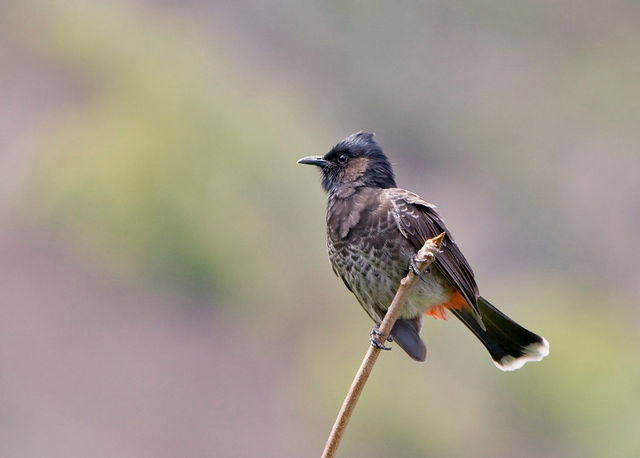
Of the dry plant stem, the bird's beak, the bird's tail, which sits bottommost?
the dry plant stem

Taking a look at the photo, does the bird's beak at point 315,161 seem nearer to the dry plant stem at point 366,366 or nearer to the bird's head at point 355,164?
the bird's head at point 355,164

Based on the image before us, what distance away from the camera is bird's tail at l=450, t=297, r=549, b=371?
158 inches

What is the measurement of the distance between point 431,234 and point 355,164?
23.9 inches

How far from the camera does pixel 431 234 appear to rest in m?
3.81

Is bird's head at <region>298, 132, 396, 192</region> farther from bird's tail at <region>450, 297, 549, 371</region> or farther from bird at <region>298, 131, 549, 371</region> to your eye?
bird's tail at <region>450, 297, 549, 371</region>

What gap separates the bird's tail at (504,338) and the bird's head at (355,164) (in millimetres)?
698

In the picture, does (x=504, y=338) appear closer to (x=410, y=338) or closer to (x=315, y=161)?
(x=410, y=338)

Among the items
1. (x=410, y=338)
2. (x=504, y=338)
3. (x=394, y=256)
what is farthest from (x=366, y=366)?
(x=504, y=338)

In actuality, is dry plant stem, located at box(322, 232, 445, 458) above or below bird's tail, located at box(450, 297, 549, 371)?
below

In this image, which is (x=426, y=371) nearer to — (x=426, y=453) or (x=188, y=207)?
(x=426, y=453)

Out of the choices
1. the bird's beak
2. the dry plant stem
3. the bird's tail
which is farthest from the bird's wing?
the dry plant stem

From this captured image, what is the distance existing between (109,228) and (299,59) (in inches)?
371

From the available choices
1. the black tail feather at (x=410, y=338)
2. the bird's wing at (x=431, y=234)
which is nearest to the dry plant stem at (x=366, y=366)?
the bird's wing at (x=431, y=234)

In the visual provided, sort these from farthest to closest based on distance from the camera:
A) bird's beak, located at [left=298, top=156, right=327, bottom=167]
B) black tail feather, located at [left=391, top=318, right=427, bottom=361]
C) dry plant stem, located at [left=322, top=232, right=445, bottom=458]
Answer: bird's beak, located at [left=298, top=156, right=327, bottom=167] < black tail feather, located at [left=391, top=318, right=427, bottom=361] < dry plant stem, located at [left=322, top=232, right=445, bottom=458]
